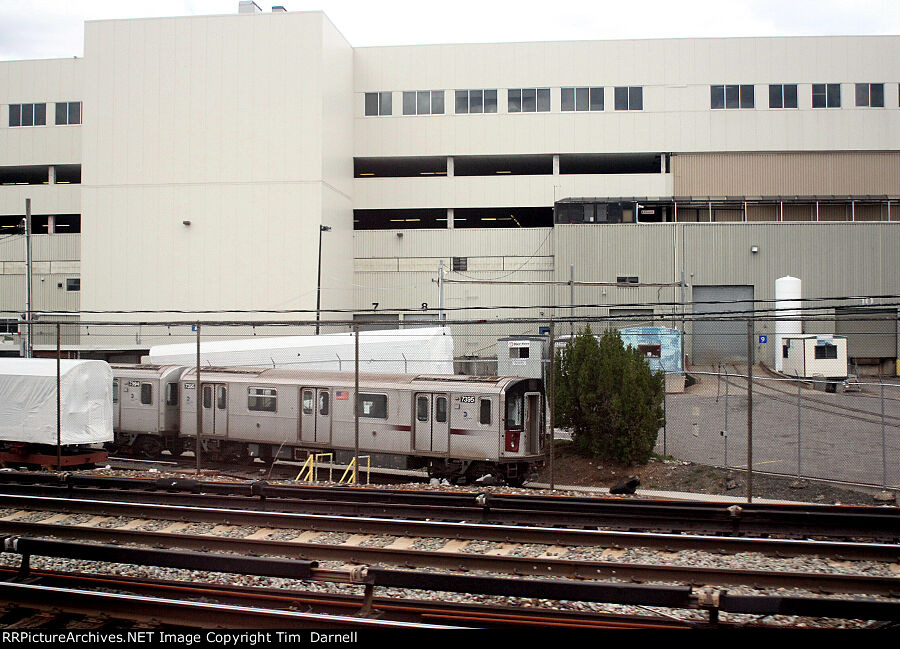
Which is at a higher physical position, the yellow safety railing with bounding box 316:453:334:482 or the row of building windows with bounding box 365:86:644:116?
the row of building windows with bounding box 365:86:644:116

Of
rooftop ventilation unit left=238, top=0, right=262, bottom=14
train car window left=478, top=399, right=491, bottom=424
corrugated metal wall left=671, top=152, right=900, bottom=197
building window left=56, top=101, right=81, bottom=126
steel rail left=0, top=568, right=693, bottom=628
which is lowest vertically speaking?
steel rail left=0, top=568, right=693, bottom=628

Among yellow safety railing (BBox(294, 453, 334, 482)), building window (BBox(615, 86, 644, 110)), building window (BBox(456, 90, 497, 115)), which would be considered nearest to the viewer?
yellow safety railing (BBox(294, 453, 334, 482))

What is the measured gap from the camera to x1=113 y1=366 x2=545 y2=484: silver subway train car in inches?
652

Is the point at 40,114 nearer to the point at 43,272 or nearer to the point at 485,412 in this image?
the point at 43,272

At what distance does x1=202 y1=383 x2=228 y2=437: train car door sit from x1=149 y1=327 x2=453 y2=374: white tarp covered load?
15.2ft

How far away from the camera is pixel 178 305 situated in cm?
4022

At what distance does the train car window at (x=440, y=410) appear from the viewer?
1684 centimetres

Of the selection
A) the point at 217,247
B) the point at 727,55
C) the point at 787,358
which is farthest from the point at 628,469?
the point at 727,55

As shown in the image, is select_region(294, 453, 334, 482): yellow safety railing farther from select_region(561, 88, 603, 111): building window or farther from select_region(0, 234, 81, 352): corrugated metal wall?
select_region(0, 234, 81, 352): corrugated metal wall

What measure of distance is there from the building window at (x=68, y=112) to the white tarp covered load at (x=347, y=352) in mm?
28740

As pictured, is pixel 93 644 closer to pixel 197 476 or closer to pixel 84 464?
pixel 197 476

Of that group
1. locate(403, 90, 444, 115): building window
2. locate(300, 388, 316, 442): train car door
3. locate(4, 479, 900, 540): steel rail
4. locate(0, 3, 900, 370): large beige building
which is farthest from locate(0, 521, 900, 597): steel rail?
locate(403, 90, 444, 115): building window

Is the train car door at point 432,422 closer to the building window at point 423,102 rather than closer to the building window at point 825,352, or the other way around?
the building window at point 825,352

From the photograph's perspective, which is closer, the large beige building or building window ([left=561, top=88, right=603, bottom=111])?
the large beige building
